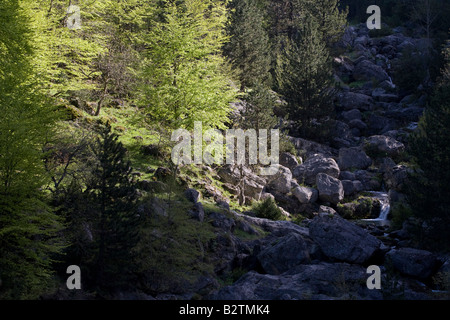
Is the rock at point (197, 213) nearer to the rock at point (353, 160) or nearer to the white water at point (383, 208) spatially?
the white water at point (383, 208)

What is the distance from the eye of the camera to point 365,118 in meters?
44.4

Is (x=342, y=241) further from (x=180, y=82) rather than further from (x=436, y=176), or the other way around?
(x=180, y=82)

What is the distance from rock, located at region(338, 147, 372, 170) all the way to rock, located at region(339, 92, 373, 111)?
1179 centimetres

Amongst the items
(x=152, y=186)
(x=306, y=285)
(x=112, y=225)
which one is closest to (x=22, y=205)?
(x=112, y=225)

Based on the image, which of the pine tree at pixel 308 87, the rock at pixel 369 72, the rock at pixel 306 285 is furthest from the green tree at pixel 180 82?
the rock at pixel 369 72

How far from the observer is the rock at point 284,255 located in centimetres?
1677

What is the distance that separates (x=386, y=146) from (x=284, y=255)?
2386 centimetres

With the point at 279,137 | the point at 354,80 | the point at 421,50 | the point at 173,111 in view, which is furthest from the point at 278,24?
the point at 173,111

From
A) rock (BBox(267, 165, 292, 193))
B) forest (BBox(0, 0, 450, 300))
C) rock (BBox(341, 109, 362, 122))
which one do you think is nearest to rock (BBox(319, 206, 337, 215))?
forest (BBox(0, 0, 450, 300))

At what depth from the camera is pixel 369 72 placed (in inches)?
2080

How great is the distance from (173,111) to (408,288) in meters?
14.3

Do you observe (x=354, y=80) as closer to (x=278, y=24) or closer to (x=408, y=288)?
(x=278, y=24)

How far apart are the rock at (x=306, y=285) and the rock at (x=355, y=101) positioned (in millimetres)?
32967
